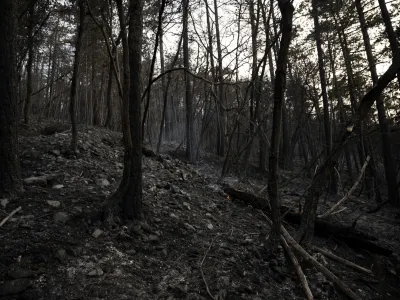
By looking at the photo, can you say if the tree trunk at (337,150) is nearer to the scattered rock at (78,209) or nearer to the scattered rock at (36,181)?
the scattered rock at (78,209)

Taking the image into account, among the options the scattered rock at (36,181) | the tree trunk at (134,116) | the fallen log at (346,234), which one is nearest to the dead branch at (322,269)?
the fallen log at (346,234)

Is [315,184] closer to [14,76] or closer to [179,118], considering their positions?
[14,76]

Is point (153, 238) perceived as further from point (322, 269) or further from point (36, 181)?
point (322, 269)

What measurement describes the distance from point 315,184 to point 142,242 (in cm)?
259

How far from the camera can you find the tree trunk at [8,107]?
3.61m

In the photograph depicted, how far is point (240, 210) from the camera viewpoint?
5816 mm

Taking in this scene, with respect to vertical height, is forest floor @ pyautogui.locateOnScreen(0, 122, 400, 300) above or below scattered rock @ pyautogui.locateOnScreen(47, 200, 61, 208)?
below

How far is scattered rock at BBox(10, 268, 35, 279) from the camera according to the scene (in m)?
2.41

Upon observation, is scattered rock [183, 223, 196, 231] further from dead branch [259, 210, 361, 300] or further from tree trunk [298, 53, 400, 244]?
tree trunk [298, 53, 400, 244]

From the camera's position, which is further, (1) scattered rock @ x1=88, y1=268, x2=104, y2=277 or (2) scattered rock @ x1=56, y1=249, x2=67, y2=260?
(2) scattered rock @ x1=56, y1=249, x2=67, y2=260

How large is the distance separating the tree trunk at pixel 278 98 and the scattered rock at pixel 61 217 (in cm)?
272

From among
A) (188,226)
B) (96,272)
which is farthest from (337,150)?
(96,272)

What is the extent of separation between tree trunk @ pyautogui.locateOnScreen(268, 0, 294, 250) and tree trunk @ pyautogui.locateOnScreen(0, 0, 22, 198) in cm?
354

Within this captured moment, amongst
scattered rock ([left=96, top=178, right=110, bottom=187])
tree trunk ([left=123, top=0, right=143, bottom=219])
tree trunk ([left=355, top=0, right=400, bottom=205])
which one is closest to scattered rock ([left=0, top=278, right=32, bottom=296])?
tree trunk ([left=123, top=0, right=143, bottom=219])
